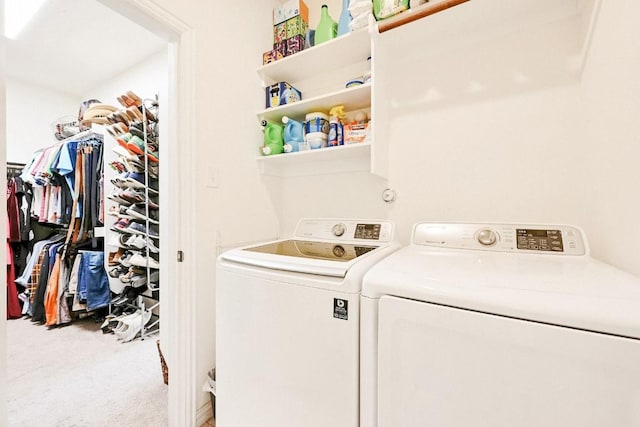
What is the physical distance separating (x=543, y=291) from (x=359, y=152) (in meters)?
1.11

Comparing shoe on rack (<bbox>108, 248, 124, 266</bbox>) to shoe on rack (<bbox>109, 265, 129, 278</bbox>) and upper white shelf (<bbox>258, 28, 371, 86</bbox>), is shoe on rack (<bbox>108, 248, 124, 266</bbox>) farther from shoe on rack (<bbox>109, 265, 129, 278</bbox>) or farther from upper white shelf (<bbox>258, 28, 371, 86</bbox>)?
upper white shelf (<bbox>258, 28, 371, 86</bbox>)

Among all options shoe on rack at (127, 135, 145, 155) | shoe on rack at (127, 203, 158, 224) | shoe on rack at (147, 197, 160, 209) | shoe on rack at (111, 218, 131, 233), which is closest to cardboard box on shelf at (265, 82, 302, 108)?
shoe on rack at (127, 135, 145, 155)

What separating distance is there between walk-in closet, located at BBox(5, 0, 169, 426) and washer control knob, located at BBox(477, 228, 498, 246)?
5.83 ft

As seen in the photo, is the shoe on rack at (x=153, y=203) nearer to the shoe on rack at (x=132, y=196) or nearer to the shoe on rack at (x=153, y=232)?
the shoe on rack at (x=132, y=196)

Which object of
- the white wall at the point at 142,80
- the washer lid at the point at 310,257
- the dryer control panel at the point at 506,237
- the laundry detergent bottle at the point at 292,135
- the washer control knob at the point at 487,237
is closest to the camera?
the washer lid at the point at 310,257

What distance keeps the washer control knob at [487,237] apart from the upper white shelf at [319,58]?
1129 millimetres

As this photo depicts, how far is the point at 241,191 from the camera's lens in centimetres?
163

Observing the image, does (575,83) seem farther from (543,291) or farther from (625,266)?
(543,291)

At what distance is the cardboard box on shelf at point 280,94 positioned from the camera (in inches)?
66.5

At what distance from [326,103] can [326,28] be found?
428 millimetres

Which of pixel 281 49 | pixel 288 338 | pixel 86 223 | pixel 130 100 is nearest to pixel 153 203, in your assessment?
pixel 130 100

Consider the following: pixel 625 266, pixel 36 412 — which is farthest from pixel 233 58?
pixel 36 412

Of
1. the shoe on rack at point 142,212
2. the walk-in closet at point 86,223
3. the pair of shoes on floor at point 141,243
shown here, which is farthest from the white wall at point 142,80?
the pair of shoes on floor at point 141,243

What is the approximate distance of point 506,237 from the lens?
3.72ft
